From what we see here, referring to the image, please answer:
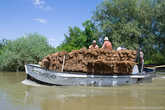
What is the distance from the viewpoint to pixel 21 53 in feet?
58.9

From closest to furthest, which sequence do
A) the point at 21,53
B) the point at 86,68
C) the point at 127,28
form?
the point at 86,68 < the point at 21,53 < the point at 127,28

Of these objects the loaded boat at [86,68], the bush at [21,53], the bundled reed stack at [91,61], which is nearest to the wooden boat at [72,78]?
the loaded boat at [86,68]

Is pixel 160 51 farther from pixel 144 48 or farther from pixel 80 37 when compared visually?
pixel 80 37

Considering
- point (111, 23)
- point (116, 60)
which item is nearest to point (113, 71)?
point (116, 60)

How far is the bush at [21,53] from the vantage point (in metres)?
17.9

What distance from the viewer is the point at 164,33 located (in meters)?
21.9

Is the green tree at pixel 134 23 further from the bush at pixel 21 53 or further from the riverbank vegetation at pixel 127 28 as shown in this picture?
the bush at pixel 21 53

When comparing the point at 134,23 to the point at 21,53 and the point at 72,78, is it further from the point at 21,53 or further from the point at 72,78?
the point at 72,78

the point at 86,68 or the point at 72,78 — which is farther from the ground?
the point at 86,68

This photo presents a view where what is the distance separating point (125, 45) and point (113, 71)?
1297cm

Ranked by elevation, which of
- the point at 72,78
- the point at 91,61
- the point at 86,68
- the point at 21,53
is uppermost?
the point at 21,53

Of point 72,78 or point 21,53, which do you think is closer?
point 72,78

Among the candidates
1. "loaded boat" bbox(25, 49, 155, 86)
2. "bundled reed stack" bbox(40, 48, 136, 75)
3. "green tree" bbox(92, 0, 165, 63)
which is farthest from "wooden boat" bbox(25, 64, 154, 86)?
"green tree" bbox(92, 0, 165, 63)

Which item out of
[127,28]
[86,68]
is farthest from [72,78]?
[127,28]
